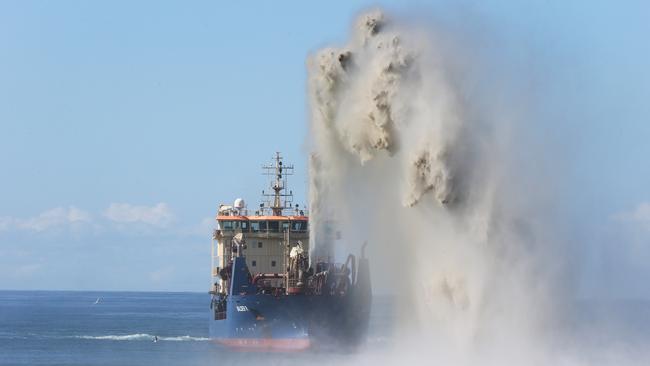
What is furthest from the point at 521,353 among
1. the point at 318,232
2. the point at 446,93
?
the point at 318,232

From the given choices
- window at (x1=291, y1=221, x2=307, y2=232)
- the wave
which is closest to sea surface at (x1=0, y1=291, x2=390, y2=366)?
the wave

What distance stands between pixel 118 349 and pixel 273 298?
20377 millimetres

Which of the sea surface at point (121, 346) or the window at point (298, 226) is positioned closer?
the sea surface at point (121, 346)

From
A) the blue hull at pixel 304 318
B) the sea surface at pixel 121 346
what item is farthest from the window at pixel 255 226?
the blue hull at pixel 304 318

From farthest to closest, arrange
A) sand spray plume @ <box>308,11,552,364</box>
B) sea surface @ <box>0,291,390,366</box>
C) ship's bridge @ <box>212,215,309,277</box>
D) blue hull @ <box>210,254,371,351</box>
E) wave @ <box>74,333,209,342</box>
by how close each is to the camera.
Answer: wave @ <box>74,333,209,342</box> → ship's bridge @ <box>212,215,309,277</box> → sea surface @ <box>0,291,390,366</box> → blue hull @ <box>210,254,371,351</box> → sand spray plume @ <box>308,11,552,364</box>

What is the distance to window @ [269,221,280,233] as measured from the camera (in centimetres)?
8577

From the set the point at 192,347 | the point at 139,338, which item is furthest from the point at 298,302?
the point at 139,338

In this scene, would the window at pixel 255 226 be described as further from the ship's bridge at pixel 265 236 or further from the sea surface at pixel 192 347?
the sea surface at pixel 192 347

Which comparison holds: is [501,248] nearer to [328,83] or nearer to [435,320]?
[435,320]

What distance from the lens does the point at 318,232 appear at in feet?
238

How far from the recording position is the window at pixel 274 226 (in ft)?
281

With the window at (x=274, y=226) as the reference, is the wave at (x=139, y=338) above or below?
below

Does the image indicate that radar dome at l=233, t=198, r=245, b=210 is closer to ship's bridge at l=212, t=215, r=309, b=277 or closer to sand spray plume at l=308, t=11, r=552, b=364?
ship's bridge at l=212, t=215, r=309, b=277

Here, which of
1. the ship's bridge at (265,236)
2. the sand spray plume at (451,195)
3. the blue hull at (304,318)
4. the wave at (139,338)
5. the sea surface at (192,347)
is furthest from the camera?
the wave at (139,338)
